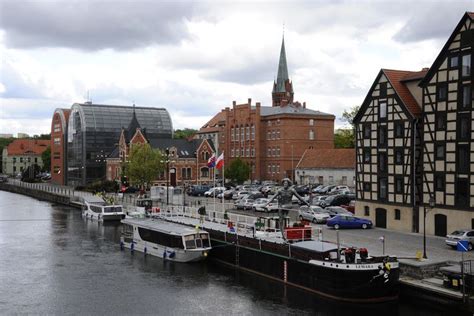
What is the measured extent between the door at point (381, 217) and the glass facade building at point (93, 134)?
7062 cm

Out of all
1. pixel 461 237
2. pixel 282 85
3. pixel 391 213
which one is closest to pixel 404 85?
pixel 391 213

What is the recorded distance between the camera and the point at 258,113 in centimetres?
10181

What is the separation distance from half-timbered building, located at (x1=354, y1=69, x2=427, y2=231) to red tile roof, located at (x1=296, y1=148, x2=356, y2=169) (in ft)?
100

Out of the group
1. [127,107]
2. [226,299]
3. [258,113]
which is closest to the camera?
[226,299]

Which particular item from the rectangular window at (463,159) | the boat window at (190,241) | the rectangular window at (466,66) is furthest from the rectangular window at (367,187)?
the boat window at (190,241)

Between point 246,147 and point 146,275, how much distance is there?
69.6 meters

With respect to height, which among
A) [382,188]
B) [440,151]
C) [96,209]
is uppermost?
[440,151]

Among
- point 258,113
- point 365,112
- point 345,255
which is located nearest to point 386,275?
point 345,255

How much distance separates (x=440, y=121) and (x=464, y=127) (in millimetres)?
2103

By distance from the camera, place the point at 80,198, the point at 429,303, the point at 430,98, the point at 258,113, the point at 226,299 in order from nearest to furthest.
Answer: the point at 429,303, the point at 226,299, the point at 430,98, the point at 80,198, the point at 258,113

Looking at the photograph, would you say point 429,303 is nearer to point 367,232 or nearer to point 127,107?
point 367,232

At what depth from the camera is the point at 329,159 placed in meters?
84.1

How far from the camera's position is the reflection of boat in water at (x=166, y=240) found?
132 feet

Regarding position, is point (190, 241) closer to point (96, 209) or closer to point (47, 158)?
point (96, 209)
